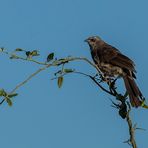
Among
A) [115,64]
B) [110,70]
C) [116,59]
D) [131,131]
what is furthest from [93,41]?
[131,131]

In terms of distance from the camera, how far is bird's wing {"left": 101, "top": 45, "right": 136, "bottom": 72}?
22.7 feet

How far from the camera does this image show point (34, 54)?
303cm

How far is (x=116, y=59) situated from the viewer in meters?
7.46

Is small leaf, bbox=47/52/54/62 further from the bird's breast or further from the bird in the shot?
the bird's breast

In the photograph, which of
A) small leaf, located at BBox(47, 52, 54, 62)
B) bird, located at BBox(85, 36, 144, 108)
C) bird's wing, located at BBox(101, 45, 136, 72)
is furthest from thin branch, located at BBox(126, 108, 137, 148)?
bird's wing, located at BBox(101, 45, 136, 72)

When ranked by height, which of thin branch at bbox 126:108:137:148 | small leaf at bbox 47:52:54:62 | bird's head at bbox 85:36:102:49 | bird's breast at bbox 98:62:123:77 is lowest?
thin branch at bbox 126:108:137:148

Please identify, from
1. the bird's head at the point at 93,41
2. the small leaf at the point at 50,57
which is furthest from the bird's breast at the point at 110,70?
the small leaf at the point at 50,57

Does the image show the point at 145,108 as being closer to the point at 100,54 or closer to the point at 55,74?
the point at 55,74

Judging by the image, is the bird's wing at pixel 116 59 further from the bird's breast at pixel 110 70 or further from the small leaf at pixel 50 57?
the small leaf at pixel 50 57

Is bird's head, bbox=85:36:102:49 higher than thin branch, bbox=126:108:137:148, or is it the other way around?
bird's head, bbox=85:36:102:49

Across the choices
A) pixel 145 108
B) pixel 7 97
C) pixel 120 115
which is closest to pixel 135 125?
pixel 120 115

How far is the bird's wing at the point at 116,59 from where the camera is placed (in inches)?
273

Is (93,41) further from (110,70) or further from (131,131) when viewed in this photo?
(131,131)

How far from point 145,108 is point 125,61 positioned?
13.4 ft
